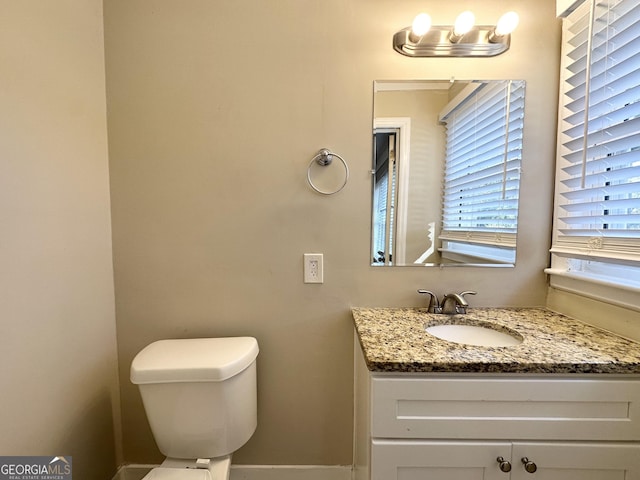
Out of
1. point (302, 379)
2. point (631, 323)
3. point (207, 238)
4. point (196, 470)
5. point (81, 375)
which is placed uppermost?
point (207, 238)

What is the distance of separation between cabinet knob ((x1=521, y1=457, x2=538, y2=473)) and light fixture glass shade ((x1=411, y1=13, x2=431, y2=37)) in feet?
4.91

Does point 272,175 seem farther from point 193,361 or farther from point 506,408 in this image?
point 506,408

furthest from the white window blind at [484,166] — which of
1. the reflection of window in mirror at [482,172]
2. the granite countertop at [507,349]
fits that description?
the granite countertop at [507,349]

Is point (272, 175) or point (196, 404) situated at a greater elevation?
point (272, 175)

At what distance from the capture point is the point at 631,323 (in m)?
0.90

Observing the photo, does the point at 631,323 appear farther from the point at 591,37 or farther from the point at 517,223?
the point at 591,37

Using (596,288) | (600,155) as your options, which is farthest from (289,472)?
(600,155)

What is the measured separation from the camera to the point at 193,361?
980 mm

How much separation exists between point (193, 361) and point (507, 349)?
1047mm

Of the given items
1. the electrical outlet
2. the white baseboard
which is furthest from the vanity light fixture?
the white baseboard

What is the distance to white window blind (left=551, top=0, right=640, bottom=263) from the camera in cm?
89

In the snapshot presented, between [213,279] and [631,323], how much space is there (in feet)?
5.02

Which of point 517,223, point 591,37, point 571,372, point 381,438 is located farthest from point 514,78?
point 381,438

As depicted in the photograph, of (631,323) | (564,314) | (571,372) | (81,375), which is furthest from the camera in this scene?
(564,314)
